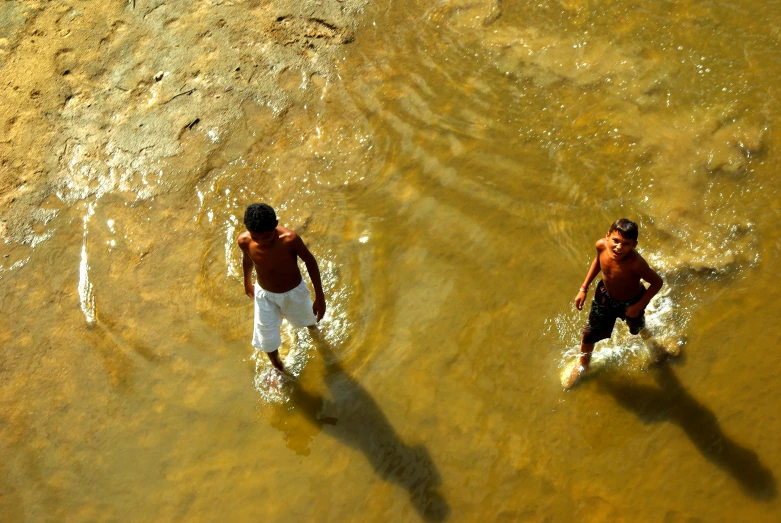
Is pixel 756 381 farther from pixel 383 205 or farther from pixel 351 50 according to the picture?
pixel 351 50

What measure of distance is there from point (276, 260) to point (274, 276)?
12 cm

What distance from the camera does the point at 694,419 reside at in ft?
13.1

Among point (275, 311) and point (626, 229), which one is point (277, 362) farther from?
point (626, 229)

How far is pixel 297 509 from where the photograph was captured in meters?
3.93

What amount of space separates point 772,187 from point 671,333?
1.43 m

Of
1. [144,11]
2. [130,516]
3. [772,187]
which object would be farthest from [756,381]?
[144,11]

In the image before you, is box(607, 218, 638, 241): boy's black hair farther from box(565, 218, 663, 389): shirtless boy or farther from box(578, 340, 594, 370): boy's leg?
box(578, 340, 594, 370): boy's leg

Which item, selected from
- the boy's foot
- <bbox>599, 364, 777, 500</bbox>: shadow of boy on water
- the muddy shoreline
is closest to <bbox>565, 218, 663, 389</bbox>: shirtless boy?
the boy's foot

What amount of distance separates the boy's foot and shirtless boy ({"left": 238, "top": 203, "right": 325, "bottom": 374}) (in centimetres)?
158

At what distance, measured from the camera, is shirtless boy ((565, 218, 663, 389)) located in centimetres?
350

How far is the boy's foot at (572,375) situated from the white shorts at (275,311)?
5.31ft

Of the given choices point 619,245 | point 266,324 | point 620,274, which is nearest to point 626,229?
point 619,245

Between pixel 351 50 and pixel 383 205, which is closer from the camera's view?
pixel 383 205

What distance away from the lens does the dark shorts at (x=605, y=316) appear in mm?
3830
